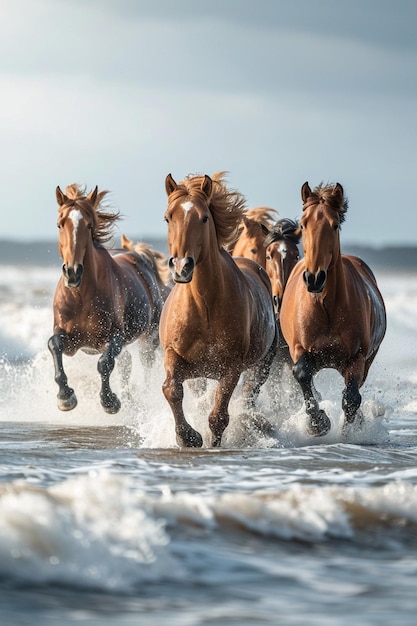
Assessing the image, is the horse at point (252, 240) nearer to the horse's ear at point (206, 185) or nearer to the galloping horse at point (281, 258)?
the galloping horse at point (281, 258)

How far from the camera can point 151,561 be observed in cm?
527

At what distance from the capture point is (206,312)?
870 centimetres

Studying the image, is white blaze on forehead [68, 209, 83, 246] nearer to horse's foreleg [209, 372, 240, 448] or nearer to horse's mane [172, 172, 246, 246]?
horse's mane [172, 172, 246, 246]

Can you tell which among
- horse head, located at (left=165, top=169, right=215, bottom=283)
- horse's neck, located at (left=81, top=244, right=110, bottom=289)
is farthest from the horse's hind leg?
horse head, located at (left=165, top=169, right=215, bottom=283)

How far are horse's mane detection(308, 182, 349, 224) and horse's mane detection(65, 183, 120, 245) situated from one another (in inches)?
93.0

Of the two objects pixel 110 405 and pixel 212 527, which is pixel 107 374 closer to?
pixel 110 405

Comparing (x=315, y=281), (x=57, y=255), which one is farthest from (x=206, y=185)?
(x=57, y=255)

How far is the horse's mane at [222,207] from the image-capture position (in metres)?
8.80

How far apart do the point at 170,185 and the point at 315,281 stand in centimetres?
121

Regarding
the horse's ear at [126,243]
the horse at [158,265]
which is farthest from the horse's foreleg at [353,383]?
the horse's ear at [126,243]

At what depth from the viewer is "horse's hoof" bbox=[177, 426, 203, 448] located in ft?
28.7

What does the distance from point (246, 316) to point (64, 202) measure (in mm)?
2722

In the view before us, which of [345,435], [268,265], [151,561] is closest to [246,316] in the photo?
[345,435]

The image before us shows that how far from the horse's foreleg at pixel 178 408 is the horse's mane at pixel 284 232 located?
3187 millimetres
